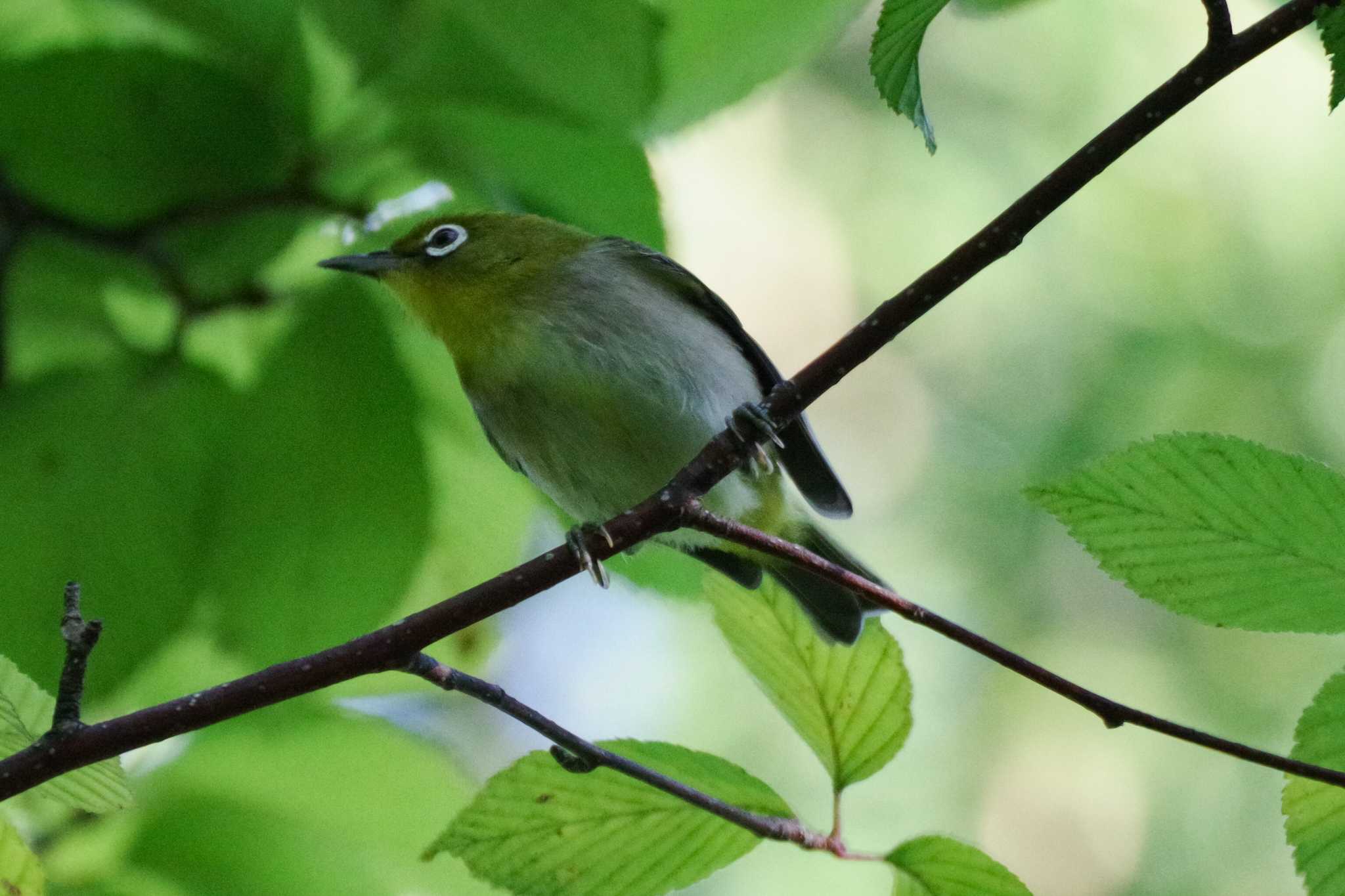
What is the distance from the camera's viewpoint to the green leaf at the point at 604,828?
1.57 meters

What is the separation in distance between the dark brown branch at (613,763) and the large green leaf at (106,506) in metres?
0.72

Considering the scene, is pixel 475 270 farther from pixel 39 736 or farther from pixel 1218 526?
pixel 1218 526

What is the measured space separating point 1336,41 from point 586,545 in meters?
1.03

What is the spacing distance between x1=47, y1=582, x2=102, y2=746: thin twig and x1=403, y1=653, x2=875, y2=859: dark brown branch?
331 millimetres

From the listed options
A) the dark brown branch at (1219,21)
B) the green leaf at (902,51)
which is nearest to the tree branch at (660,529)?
the dark brown branch at (1219,21)

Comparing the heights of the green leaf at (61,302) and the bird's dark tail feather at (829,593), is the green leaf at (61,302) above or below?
above

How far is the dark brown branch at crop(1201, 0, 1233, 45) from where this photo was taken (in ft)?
4.09

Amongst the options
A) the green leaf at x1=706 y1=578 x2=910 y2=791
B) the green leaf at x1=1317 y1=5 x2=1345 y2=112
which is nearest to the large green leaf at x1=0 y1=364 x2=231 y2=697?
the green leaf at x1=706 y1=578 x2=910 y2=791

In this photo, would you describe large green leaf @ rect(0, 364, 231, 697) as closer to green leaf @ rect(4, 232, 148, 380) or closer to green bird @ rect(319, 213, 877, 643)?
green leaf @ rect(4, 232, 148, 380)

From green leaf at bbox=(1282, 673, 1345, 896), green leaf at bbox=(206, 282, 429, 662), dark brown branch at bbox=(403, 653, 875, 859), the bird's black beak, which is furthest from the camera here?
the bird's black beak

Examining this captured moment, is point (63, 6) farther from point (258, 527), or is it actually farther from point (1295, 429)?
point (1295, 429)

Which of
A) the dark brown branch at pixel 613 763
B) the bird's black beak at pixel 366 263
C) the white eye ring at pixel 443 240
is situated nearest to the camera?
the dark brown branch at pixel 613 763

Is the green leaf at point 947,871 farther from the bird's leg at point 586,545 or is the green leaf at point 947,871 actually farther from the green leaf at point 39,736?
the green leaf at point 39,736

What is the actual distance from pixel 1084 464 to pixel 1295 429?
5357 mm
